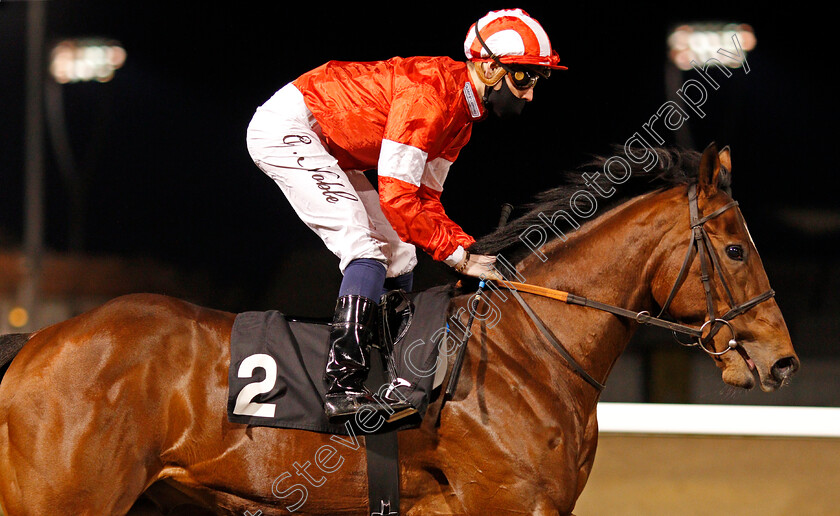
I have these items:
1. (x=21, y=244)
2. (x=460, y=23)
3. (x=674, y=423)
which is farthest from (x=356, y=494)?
(x=21, y=244)

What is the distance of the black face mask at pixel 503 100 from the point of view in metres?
2.05

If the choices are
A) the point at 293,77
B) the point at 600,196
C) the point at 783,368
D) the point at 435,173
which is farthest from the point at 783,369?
the point at 293,77

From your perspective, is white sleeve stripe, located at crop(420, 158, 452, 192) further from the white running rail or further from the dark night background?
the white running rail

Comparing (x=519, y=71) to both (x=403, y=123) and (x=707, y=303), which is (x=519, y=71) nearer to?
(x=403, y=123)

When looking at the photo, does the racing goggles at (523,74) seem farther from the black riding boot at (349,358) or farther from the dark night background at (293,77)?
the dark night background at (293,77)

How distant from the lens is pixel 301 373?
1.91 meters

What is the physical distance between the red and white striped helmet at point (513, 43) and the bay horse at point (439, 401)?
0.51 meters

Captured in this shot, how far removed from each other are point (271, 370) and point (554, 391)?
785 mm

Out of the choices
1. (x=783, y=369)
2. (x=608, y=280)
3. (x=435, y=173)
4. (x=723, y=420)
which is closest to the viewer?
(x=783, y=369)

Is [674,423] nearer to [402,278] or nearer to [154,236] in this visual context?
[402,278]

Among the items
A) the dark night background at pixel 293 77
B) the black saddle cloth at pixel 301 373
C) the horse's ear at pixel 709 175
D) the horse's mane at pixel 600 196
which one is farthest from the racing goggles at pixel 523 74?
the dark night background at pixel 293 77

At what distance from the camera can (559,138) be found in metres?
3.50

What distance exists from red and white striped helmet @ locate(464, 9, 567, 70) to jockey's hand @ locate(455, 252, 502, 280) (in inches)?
22.7

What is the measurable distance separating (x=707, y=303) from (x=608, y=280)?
27 centimetres
